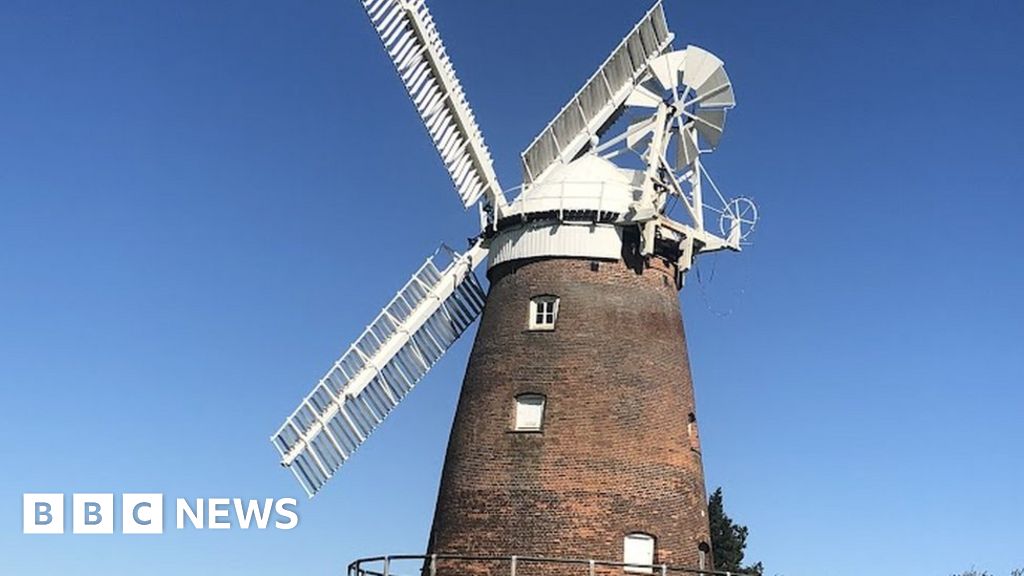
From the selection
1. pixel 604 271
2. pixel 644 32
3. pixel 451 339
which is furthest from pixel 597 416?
pixel 644 32

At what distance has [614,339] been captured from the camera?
2327 centimetres

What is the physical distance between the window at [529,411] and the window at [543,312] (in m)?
1.38

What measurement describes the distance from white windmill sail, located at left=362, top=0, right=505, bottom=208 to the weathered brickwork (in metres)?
2.23

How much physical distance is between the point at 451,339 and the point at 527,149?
436 cm

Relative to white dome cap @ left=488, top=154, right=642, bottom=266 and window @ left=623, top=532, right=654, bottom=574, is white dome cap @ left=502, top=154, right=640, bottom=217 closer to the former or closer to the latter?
white dome cap @ left=488, top=154, right=642, bottom=266

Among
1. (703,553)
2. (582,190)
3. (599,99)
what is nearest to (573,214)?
(582,190)

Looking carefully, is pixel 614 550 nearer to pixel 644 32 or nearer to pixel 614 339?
pixel 614 339

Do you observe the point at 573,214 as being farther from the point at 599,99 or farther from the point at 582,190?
the point at 599,99

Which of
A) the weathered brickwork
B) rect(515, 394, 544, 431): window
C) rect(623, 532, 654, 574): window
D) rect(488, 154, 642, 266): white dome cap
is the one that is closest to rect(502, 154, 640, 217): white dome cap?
rect(488, 154, 642, 266): white dome cap

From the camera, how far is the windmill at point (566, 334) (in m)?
22.3

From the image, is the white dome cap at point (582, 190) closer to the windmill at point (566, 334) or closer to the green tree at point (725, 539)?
the windmill at point (566, 334)

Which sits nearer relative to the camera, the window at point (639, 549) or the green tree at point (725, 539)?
the window at point (639, 549)

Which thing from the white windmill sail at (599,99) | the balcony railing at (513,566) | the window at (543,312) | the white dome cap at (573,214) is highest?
the white windmill sail at (599,99)

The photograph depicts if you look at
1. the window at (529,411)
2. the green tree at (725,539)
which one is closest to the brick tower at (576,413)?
the window at (529,411)
